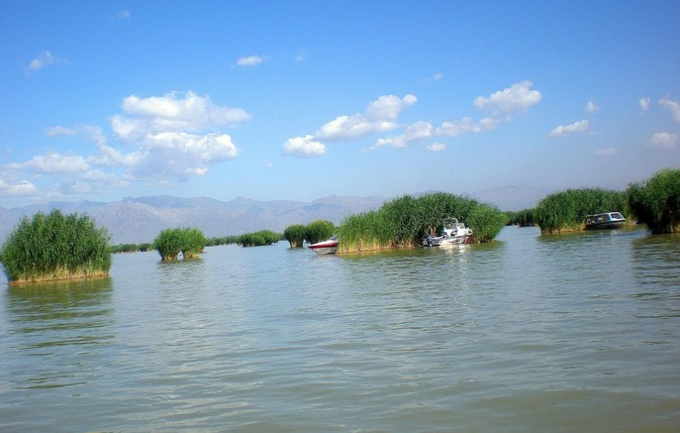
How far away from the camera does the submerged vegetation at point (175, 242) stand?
53125 mm

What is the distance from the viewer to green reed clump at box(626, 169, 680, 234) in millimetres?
34516

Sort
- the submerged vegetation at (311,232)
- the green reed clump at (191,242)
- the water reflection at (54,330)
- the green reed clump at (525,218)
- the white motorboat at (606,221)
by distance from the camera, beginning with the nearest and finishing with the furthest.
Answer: the water reflection at (54,330) < the white motorboat at (606,221) < the green reed clump at (191,242) < the submerged vegetation at (311,232) < the green reed clump at (525,218)

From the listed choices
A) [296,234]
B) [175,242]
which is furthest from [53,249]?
[296,234]

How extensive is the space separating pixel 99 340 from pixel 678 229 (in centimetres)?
3438

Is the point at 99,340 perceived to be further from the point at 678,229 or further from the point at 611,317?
the point at 678,229

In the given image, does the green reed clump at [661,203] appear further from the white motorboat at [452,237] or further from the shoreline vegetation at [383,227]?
the white motorboat at [452,237]

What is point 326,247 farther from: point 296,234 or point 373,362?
point 373,362

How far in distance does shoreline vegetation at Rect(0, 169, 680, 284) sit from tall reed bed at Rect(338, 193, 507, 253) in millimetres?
79

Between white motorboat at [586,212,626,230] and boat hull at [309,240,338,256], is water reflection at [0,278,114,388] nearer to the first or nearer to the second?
boat hull at [309,240,338,256]

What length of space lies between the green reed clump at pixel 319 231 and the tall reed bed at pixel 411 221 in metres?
15.8

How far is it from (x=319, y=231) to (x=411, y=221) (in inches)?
728

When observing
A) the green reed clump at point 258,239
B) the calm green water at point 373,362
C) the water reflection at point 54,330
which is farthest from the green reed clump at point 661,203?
the green reed clump at point 258,239

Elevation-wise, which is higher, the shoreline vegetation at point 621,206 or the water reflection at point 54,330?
the shoreline vegetation at point 621,206

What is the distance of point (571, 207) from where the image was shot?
50.8 meters
